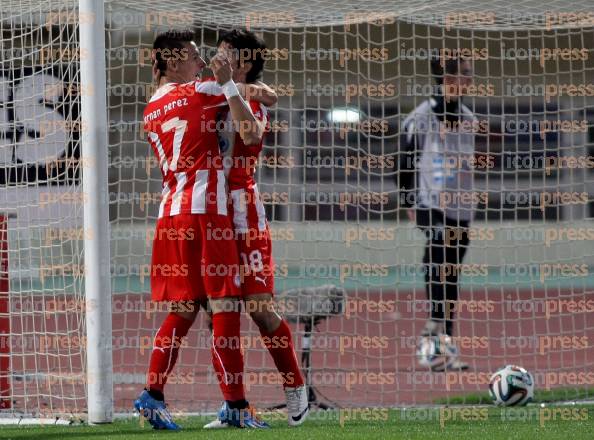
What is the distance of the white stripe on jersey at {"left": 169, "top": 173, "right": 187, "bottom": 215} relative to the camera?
5.29 m

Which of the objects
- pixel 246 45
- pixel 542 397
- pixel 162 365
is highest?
pixel 246 45

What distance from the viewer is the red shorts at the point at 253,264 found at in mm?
5340

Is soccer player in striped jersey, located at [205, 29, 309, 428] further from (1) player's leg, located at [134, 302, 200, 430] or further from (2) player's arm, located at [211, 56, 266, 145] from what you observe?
(1) player's leg, located at [134, 302, 200, 430]

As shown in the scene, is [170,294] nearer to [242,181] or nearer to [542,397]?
[242,181]

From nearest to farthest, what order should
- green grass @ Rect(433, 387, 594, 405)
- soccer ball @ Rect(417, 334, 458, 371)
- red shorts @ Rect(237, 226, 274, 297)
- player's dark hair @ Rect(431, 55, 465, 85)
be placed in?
red shorts @ Rect(237, 226, 274, 297) → green grass @ Rect(433, 387, 594, 405) → soccer ball @ Rect(417, 334, 458, 371) → player's dark hair @ Rect(431, 55, 465, 85)

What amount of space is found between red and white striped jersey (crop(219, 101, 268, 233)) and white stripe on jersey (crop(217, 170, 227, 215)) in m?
0.07

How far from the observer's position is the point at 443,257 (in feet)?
26.0

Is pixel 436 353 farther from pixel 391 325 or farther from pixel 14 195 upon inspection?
pixel 391 325

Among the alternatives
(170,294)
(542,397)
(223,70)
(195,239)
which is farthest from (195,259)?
(542,397)

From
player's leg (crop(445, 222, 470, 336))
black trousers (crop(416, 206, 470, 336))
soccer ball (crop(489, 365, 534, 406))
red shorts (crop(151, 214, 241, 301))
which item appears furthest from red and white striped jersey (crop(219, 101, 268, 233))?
player's leg (crop(445, 222, 470, 336))

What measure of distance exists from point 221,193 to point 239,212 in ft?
0.46

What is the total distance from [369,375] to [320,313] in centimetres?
104

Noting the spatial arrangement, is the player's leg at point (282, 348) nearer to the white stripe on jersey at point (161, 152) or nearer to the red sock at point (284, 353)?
the red sock at point (284, 353)

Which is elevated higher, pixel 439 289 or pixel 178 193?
pixel 178 193
